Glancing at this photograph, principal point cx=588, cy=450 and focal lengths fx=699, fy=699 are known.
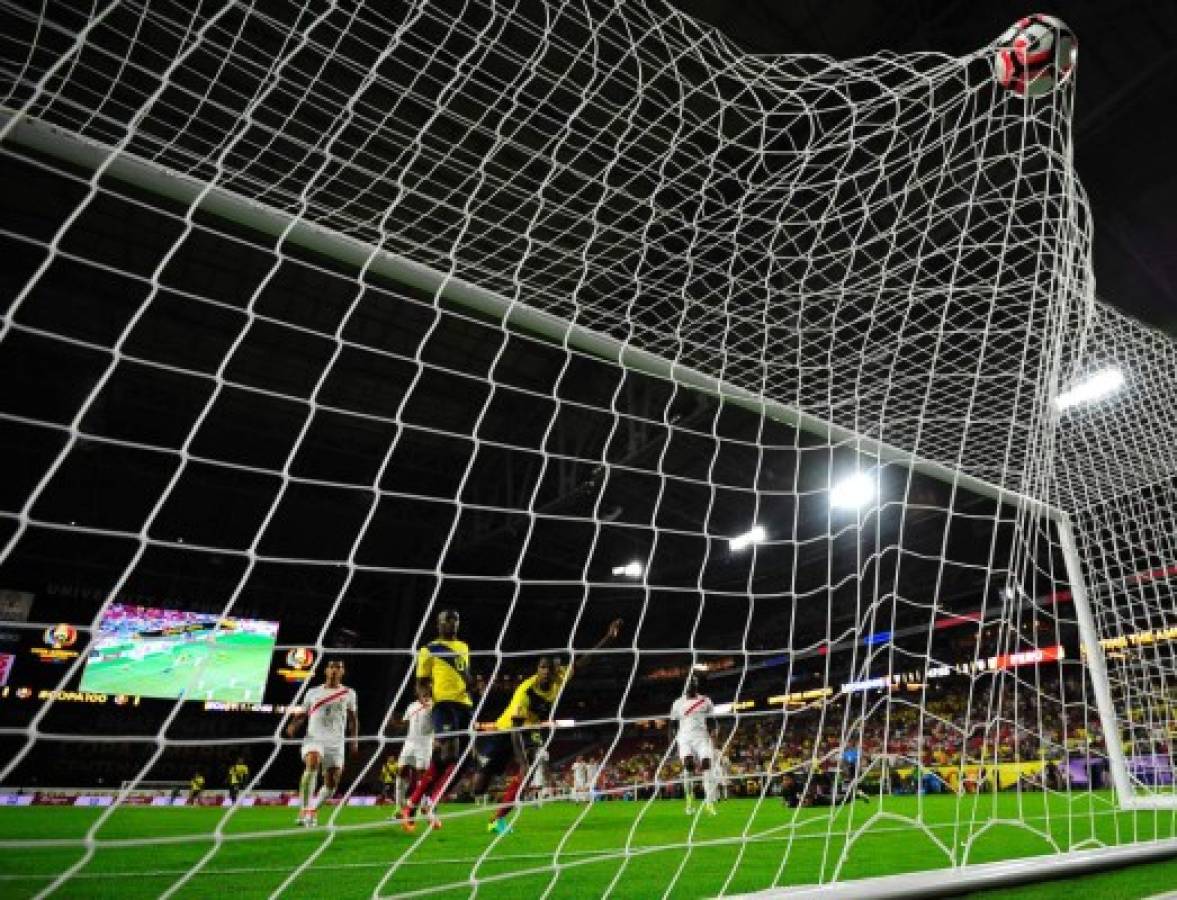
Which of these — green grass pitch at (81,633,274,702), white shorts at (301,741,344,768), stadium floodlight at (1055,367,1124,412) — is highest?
stadium floodlight at (1055,367,1124,412)

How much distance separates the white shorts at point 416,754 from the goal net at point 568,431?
0.40 m

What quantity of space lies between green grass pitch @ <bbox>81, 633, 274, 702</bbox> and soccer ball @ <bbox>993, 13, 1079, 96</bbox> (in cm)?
1355

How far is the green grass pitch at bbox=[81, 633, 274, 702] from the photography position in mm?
12633

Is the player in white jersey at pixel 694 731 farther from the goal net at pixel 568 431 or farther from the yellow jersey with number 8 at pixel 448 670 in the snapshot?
the yellow jersey with number 8 at pixel 448 670

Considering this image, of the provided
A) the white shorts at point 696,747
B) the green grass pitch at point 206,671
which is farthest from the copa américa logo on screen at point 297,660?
the white shorts at point 696,747

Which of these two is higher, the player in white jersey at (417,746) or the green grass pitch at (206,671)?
the player in white jersey at (417,746)

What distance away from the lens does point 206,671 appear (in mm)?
13109

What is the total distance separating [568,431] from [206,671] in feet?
27.5

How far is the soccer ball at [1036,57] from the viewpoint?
2.55m

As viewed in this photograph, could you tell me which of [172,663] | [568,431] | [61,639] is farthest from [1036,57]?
[61,639]

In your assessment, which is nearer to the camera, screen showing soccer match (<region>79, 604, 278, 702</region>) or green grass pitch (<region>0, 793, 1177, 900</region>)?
green grass pitch (<region>0, 793, 1177, 900</region>)

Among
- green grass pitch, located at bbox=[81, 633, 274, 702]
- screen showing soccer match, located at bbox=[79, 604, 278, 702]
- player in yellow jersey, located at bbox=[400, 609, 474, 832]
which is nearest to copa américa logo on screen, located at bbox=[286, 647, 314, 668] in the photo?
screen showing soccer match, located at bbox=[79, 604, 278, 702]

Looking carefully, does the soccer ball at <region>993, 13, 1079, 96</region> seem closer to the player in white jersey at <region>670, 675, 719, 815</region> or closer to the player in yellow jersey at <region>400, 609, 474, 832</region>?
the player in yellow jersey at <region>400, 609, 474, 832</region>

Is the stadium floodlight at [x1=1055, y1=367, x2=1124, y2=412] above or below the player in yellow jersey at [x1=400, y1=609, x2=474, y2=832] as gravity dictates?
above
